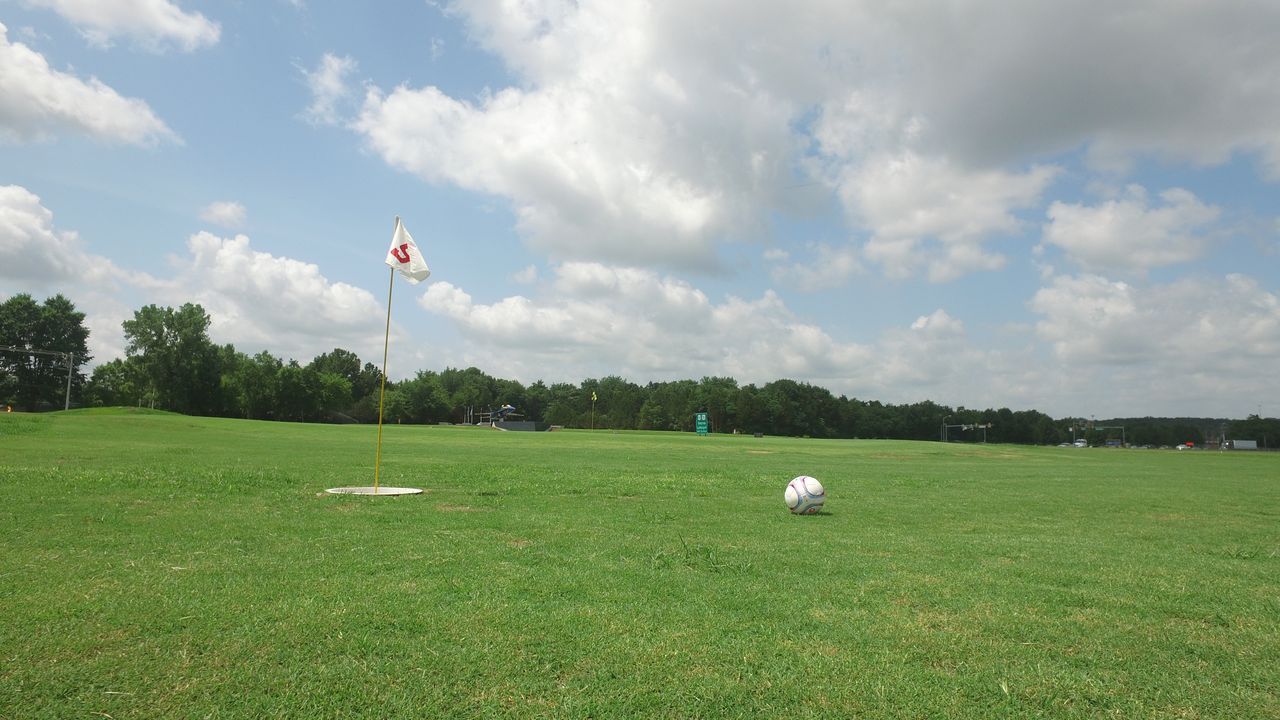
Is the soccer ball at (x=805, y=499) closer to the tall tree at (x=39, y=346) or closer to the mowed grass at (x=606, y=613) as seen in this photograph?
the mowed grass at (x=606, y=613)

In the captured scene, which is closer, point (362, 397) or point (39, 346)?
point (39, 346)

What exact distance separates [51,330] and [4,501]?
392ft

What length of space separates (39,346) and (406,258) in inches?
4699

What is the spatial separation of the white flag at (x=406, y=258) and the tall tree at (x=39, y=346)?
Answer: 11133 cm

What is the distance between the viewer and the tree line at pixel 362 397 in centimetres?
10356

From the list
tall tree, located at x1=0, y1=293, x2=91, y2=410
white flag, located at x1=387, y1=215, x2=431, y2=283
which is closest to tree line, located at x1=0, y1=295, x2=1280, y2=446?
tall tree, located at x1=0, y1=293, x2=91, y2=410

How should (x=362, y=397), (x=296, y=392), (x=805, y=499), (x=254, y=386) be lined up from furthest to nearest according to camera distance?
(x=362, y=397), (x=296, y=392), (x=254, y=386), (x=805, y=499)

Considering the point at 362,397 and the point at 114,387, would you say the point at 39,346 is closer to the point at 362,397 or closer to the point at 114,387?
the point at 114,387

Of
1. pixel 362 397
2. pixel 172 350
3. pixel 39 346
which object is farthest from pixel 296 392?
pixel 362 397

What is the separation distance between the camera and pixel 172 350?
342ft

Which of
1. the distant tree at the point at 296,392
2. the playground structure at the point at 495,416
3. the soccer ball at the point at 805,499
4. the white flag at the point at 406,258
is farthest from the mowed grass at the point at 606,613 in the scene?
the playground structure at the point at 495,416

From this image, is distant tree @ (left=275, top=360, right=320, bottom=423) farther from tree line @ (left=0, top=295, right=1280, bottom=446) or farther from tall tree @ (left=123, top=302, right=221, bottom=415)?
tall tree @ (left=123, top=302, right=221, bottom=415)

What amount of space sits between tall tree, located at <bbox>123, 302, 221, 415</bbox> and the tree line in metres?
0.15

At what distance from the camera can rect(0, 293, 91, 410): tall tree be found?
331 feet
